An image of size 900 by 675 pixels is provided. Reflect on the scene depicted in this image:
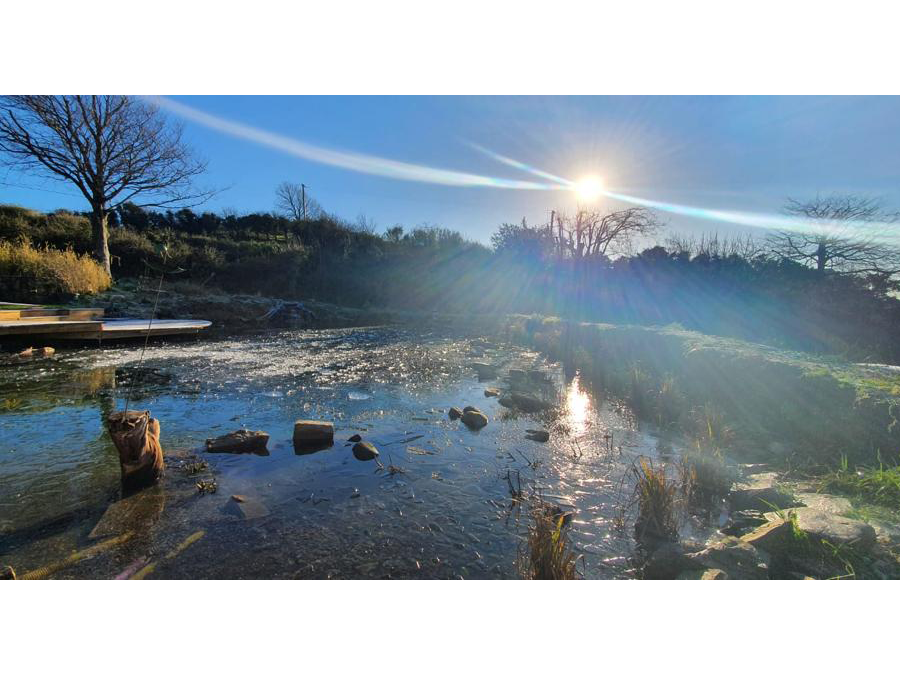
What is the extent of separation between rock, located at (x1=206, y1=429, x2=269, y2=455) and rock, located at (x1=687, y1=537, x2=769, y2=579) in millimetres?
4460

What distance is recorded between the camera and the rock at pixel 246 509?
3.29 metres

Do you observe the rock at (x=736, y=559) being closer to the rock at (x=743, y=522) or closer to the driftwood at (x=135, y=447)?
the rock at (x=743, y=522)

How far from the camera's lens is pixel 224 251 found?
2738 centimetres

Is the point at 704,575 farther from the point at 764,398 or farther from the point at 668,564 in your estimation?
the point at 764,398

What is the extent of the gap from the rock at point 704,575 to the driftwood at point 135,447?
4617 mm

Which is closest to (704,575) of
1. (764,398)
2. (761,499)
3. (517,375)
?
(761,499)

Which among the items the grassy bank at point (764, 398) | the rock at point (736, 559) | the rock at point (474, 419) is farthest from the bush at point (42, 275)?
the rock at point (736, 559)

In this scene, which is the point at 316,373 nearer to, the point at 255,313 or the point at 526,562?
the point at 526,562

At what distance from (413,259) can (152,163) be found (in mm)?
17881

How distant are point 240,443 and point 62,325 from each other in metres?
9.94

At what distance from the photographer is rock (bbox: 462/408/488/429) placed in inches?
228

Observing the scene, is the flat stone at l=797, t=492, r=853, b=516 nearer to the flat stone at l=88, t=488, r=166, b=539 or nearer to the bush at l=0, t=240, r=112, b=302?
the flat stone at l=88, t=488, r=166, b=539

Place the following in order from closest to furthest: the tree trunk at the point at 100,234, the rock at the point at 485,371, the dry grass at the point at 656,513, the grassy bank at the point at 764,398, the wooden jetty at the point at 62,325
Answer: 1. the dry grass at the point at 656,513
2. the grassy bank at the point at 764,398
3. the rock at the point at 485,371
4. the wooden jetty at the point at 62,325
5. the tree trunk at the point at 100,234

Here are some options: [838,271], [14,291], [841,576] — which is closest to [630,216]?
[838,271]
